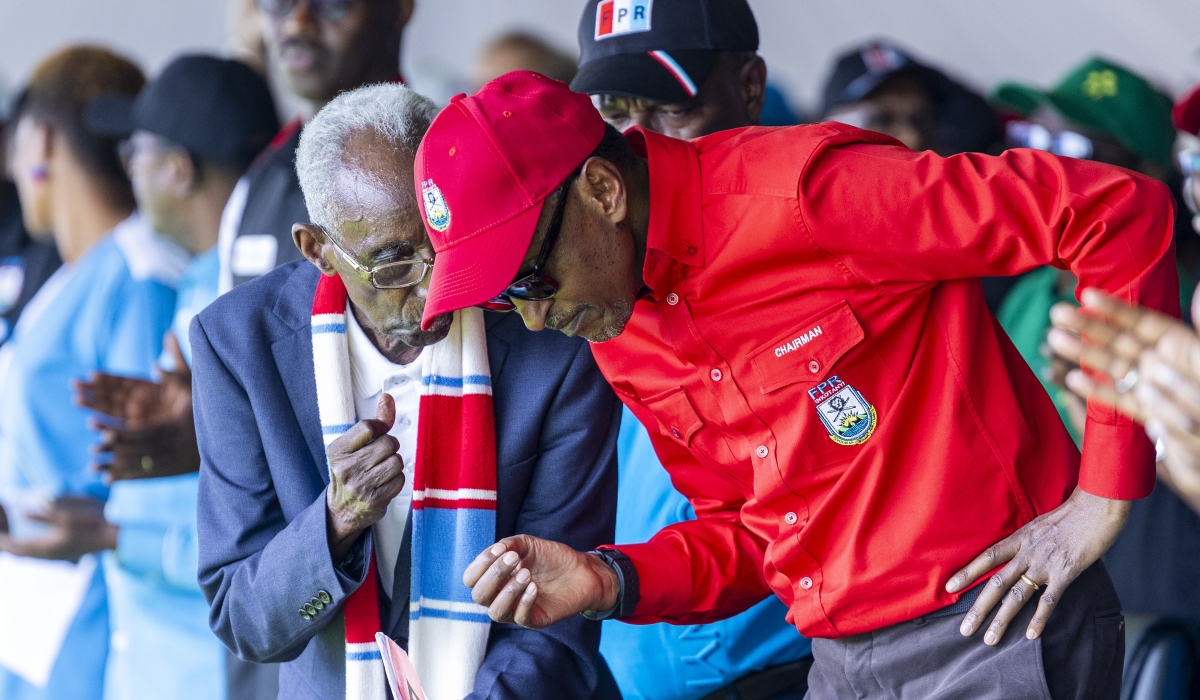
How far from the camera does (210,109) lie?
365cm

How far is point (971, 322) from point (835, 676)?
23.2 inches

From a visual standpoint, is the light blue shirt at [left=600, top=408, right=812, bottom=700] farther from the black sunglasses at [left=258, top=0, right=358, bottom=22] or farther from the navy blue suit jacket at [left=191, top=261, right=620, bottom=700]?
the black sunglasses at [left=258, top=0, right=358, bottom=22]

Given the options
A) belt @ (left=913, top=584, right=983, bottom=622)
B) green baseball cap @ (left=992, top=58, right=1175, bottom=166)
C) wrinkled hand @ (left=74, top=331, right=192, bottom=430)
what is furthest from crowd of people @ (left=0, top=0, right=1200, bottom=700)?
green baseball cap @ (left=992, top=58, right=1175, bottom=166)

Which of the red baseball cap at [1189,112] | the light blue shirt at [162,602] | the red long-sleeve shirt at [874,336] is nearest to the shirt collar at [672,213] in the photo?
the red long-sleeve shirt at [874,336]

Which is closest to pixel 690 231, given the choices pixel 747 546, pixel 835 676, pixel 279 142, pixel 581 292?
pixel 581 292

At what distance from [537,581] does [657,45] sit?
3.66ft

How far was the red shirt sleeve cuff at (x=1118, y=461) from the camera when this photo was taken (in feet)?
5.60

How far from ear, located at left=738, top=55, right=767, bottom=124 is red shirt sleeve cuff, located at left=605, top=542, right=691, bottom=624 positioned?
3.30 ft

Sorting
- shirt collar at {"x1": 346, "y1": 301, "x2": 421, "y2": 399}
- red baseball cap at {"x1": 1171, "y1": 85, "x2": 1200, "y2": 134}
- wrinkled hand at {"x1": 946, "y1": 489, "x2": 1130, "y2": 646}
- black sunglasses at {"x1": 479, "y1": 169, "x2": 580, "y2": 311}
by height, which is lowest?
wrinkled hand at {"x1": 946, "y1": 489, "x2": 1130, "y2": 646}

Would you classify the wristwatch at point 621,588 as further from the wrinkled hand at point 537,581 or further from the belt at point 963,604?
the belt at point 963,604

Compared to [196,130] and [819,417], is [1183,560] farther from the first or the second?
[196,130]

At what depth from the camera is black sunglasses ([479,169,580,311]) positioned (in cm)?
176

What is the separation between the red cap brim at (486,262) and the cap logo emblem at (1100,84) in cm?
244

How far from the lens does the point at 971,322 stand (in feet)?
5.96
